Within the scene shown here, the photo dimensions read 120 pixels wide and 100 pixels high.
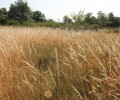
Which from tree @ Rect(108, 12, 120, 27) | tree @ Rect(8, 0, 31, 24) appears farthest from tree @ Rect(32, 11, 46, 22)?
tree @ Rect(108, 12, 120, 27)

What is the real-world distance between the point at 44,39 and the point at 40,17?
35322mm

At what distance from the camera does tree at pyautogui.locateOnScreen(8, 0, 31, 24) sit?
33700mm

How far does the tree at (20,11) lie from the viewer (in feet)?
111

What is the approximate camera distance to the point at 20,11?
34125mm

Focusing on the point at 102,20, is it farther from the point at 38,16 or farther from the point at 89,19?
the point at 38,16

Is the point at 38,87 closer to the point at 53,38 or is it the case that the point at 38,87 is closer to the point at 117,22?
the point at 53,38

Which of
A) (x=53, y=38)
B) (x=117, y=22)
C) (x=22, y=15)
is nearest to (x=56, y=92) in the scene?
(x=53, y=38)

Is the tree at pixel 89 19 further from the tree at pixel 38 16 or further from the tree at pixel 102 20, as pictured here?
the tree at pixel 38 16

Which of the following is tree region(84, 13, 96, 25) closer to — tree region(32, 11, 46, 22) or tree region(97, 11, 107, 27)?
tree region(97, 11, 107, 27)

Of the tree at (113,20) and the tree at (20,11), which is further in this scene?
the tree at (113,20)

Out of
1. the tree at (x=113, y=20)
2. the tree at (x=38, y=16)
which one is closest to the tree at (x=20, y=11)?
the tree at (x=38, y=16)

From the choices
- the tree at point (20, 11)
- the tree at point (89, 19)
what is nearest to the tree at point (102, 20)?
the tree at point (89, 19)

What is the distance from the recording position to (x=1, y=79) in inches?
98.9

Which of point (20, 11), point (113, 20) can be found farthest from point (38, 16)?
point (113, 20)
